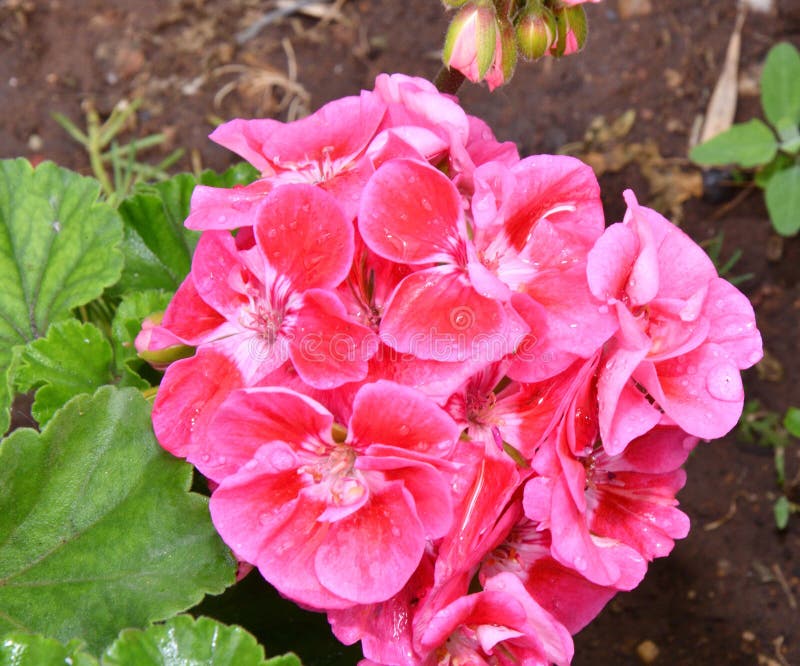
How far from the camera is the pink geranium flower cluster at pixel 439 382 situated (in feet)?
4.34

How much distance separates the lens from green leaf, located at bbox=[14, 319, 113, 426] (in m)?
1.93

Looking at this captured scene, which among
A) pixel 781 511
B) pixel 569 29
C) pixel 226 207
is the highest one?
pixel 569 29

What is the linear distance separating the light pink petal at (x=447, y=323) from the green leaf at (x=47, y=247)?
3.28 feet

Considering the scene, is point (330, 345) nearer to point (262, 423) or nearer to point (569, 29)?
point (262, 423)

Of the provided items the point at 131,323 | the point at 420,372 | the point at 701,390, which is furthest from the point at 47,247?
the point at 701,390

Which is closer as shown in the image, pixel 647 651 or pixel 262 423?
pixel 262 423

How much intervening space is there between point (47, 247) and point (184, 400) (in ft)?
3.16

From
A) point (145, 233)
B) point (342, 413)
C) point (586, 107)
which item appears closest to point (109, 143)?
point (145, 233)

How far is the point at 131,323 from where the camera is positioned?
2014 millimetres

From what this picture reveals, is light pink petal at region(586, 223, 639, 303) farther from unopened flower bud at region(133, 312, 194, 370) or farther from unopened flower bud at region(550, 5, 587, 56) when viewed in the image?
unopened flower bud at region(133, 312, 194, 370)

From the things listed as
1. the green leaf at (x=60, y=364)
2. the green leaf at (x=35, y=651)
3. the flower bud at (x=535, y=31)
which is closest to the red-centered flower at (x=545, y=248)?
the flower bud at (x=535, y=31)

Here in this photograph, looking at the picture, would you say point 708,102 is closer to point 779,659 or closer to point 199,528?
point 779,659

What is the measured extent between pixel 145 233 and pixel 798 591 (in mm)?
2078

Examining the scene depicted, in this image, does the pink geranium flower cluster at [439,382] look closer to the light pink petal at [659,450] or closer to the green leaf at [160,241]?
the light pink petal at [659,450]
